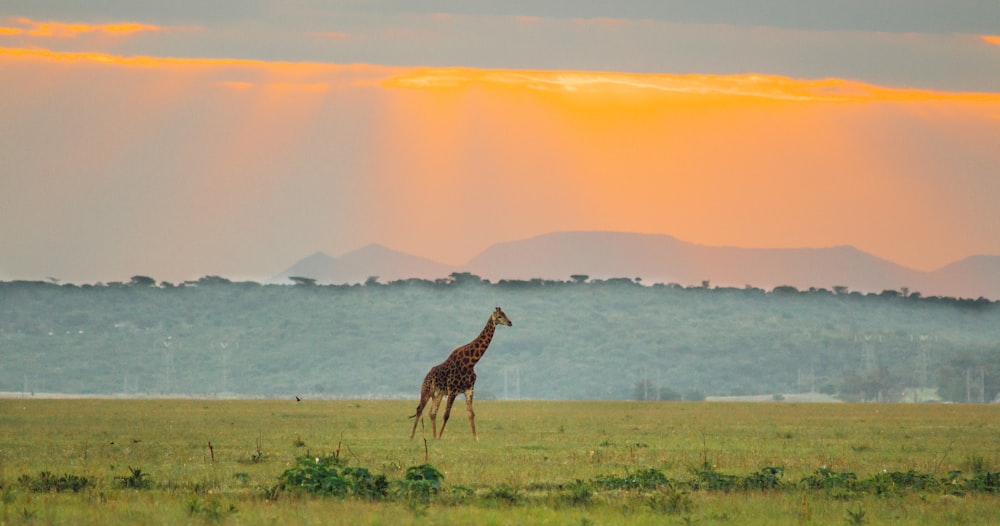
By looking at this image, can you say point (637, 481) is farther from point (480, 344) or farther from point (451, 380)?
point (480, 344)

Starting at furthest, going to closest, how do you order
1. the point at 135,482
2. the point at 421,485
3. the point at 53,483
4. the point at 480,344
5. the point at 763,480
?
1. the point at 480,344
2. the point at 763,480
3. the point at 135,482
4. the point at 53,483
5. the point at 421,485

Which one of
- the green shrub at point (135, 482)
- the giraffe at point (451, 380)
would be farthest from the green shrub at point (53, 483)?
the giraffe at point (451, 380)

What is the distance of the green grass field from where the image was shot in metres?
27.0

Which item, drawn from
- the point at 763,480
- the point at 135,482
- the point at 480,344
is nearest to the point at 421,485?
the point at 135,482

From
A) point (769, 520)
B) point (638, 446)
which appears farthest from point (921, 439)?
point (769, 520)

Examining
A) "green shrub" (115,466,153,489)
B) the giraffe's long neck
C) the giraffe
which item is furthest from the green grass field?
the giraffe's long neck

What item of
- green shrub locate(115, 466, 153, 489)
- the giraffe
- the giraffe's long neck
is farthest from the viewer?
the giraffe's long neck

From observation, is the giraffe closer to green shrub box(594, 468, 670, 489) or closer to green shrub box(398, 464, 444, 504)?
green shrub box(594, 468, 670, 489)

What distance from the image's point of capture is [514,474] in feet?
111

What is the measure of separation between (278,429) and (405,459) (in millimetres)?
19762

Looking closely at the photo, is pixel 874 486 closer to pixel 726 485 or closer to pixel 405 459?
pixel 726 485

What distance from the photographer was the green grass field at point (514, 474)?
26984mm

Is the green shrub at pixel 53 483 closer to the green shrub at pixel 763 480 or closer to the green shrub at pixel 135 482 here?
the green shrub at pixel 135 482

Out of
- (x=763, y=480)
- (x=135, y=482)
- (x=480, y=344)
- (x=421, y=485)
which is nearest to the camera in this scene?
(x=421, y=485)
